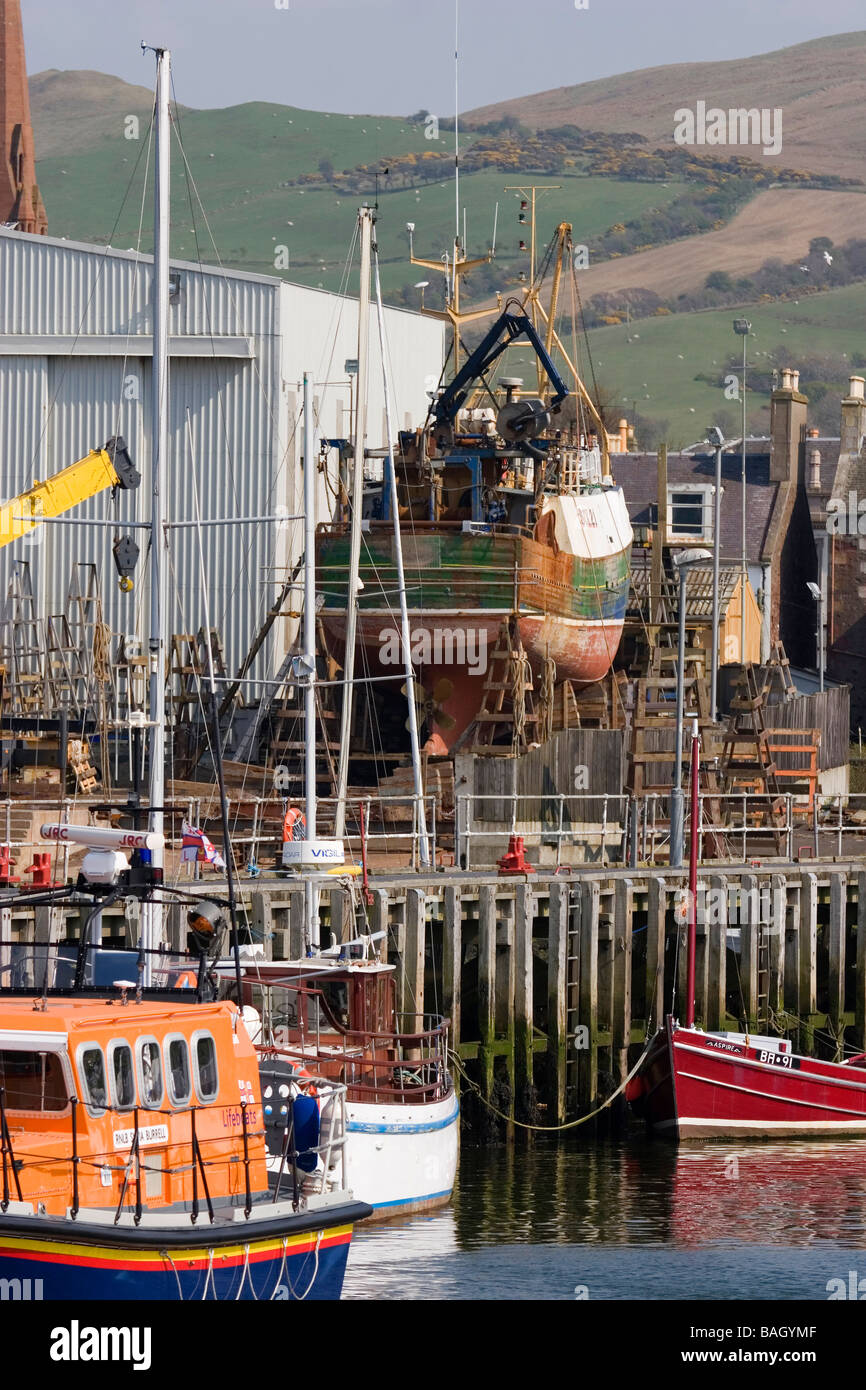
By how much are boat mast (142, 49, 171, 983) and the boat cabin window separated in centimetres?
338

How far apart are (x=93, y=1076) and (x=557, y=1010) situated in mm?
15284

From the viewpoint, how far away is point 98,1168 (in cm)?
1855

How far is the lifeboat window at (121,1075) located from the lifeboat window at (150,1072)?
0.34 feet

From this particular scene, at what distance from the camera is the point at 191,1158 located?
1939 centimetres

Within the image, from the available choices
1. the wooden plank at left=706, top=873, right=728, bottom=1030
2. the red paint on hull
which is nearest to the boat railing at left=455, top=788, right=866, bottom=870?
the wooden plank at left=706, top=873, right=728, bottom=1030

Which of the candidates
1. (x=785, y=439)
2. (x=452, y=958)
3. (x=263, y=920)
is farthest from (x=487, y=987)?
(x=785, y=439)

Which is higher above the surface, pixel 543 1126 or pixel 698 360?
pixel 698 360

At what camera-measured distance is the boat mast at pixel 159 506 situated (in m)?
23.4

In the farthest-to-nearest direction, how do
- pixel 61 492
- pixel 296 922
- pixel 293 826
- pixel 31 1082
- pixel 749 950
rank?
pixel 61 492 → pixel 749 950 → pixel 293 826 → pixel 296 922 → pixel 31 1082

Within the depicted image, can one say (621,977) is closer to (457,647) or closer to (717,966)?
(717,966)

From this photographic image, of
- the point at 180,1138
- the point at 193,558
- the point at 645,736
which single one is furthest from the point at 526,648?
the point at 180,1138

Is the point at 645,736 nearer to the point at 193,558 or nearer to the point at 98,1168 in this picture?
the point at 193,558

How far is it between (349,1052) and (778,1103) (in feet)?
31.3

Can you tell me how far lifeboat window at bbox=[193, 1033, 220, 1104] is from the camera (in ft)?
64.4
